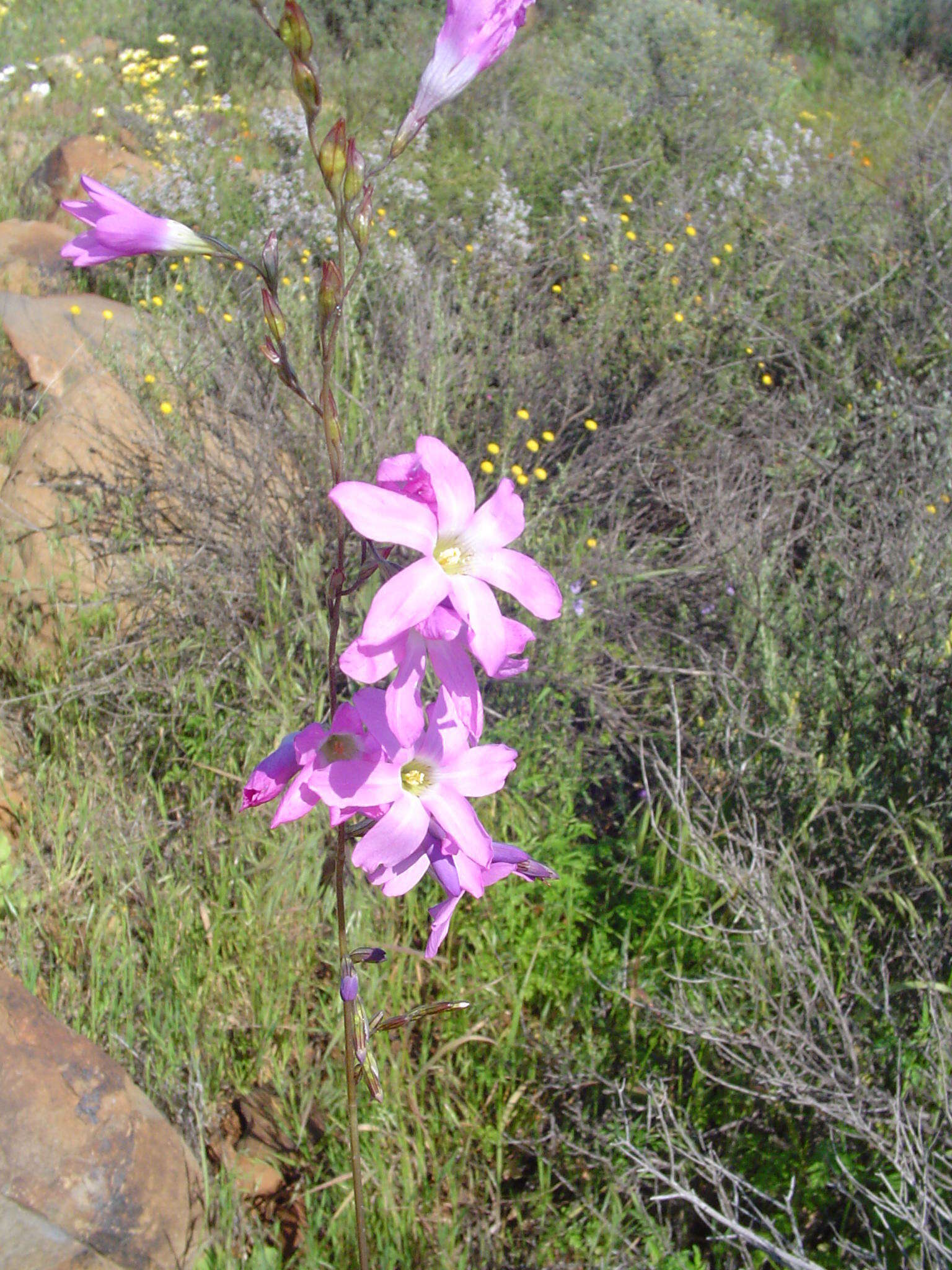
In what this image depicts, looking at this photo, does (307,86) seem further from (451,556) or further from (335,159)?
(451,556)

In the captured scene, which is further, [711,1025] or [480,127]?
[480,127]

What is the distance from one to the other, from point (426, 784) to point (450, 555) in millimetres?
264

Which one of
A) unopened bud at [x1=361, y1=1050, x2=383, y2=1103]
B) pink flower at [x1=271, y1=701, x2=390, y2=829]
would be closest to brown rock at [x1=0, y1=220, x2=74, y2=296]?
pink flower at [x1=271, y1=701, x2=390, y2=829]

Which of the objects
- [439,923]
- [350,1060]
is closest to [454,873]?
[439,923]

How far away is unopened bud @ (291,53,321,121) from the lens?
3.01ft

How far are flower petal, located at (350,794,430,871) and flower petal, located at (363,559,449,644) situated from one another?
221mm

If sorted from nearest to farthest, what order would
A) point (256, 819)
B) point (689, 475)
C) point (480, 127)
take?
point (256, 819) < point (689, 475) < point (480, 127)

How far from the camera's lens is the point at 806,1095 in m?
1.69

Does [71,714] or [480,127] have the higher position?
[480,127]

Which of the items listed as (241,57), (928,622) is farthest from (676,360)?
(241,57)

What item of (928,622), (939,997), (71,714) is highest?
(928,622)

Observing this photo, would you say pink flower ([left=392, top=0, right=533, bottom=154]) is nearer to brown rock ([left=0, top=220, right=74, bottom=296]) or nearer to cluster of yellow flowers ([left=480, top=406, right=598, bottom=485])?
cluster of yellow flowers ([left=480, top=406, right=598, bottom=485])

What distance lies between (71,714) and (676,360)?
9.71 feet

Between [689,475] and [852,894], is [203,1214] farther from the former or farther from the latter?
[689,475]
